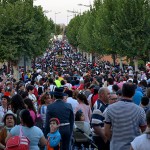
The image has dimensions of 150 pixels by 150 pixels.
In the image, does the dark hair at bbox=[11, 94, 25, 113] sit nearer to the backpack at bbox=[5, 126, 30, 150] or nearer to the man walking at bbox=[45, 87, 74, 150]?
the man walking at bbox=[45, 87, 74, 150]

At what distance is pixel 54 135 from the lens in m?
11.2

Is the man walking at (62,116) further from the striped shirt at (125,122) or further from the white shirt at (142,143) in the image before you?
the white shirt at (142,143)

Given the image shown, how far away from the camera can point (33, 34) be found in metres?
51.3

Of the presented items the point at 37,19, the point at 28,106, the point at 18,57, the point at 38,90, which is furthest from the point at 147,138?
the point at 37,19

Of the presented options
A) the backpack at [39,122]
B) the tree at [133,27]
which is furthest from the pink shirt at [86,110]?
the tree at [133,27]

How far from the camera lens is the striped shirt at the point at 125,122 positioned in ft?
27.6

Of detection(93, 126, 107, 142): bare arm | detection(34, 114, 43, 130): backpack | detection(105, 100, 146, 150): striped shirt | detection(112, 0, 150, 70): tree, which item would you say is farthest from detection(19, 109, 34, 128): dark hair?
detection(112, 0, 150, 70): tree

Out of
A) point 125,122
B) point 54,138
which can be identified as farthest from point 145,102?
point 125,122

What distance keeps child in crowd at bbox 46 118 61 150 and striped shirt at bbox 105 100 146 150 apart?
2.79m

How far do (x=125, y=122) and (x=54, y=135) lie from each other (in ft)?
9.93

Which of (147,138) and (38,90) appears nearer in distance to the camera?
(147,138)

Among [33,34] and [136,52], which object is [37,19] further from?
[136,52]

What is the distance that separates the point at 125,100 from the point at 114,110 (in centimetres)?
20

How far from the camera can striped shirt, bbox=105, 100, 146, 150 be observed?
8398mm
